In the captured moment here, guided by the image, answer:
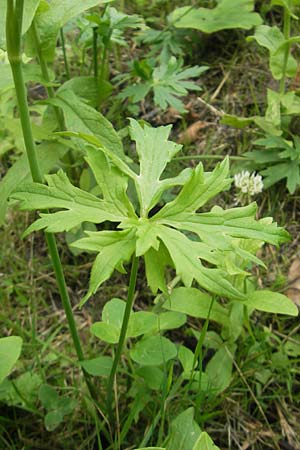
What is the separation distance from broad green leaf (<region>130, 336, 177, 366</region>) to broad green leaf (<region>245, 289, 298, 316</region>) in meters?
0.26

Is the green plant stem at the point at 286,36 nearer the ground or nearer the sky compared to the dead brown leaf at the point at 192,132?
nearer the sky

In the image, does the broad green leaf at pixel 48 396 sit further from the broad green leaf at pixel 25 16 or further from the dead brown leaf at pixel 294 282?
the broad green leaf at pixel 25 16

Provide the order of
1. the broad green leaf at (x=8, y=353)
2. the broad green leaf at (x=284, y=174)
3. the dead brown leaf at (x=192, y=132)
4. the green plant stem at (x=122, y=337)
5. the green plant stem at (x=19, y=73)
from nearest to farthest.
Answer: the green plant stem at (x=19, y=73) → the green plant stem at (x=122, y=337) → the broad green leaf at (x=8, y=353) → the broad green leaf at (x=284, y=174) → the dead brown leaf at (x=192, y=132)

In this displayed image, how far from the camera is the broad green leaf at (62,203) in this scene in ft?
3.96

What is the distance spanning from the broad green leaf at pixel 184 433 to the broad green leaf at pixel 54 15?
1018 millimetres

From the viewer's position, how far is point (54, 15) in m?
1.49

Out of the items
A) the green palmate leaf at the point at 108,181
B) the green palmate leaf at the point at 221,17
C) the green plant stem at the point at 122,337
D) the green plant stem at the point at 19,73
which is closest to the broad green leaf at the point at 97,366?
the green plant stem at the point at 122,337

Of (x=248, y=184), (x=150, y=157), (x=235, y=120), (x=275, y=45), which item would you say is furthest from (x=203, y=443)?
(x=275, y=45)

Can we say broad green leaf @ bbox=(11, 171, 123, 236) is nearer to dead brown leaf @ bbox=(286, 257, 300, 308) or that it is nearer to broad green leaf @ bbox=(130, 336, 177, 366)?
broad green leaf @ bbox=(130, 336, 177, 366)

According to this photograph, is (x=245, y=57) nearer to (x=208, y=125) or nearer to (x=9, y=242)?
(x=208, y=125)

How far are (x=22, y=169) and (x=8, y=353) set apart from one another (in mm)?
511

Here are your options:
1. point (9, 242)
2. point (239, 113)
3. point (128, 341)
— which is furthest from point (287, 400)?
point (239, 113)

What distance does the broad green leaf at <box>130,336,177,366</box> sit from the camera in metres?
1.55

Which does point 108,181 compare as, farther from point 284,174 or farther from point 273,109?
point 273,109
